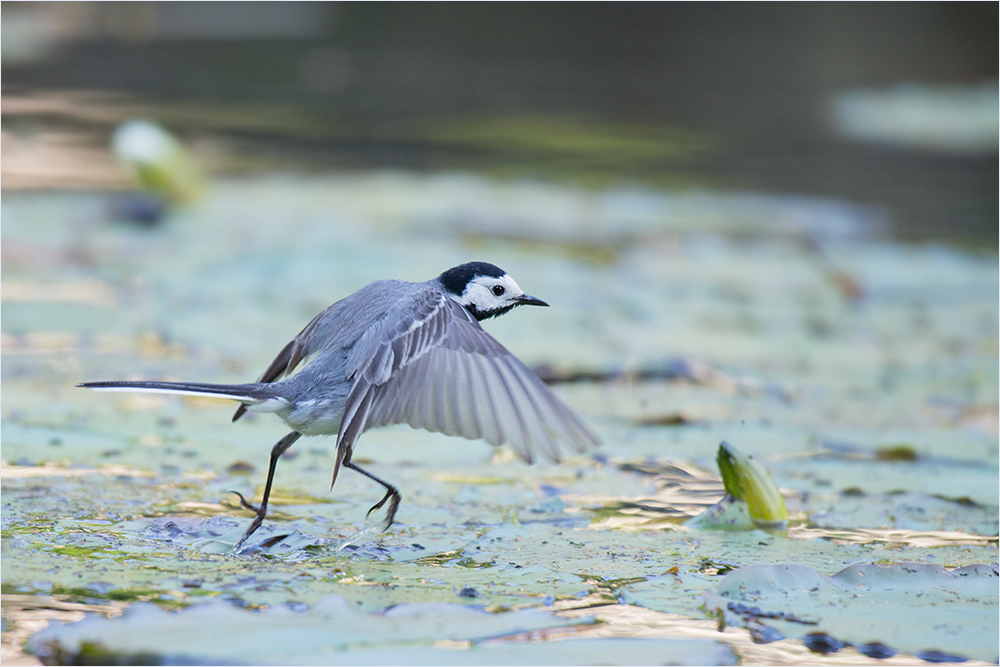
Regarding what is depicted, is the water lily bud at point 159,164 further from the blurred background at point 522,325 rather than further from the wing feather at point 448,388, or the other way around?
the wing feather at point 448,388

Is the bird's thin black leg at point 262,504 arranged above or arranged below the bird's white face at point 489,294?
below

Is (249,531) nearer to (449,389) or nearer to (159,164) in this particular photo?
(449,389)

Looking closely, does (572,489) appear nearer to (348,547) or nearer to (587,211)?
(348,547)

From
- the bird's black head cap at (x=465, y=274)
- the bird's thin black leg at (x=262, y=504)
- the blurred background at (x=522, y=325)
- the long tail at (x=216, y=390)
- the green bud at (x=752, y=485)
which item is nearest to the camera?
the blurred background at (x=522, y=325)

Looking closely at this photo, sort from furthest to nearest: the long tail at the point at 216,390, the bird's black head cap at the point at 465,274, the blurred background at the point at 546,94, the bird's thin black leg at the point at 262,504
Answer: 1. the blurred background at the point at 546,94
2. the bird's black head cap at the point at 465,274
3. the bird's thin black leg at the point at 262,504
4. the long tail at the point at 216,390

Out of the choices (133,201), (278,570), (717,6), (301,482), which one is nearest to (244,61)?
(133,201)

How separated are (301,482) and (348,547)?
3.24 ft

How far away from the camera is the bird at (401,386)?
406cm

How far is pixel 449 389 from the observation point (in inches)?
169

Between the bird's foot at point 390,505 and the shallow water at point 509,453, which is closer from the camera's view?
the shallow water at point 509,453

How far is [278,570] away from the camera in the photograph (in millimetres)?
3725

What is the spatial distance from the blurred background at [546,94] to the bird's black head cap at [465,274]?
6048mm

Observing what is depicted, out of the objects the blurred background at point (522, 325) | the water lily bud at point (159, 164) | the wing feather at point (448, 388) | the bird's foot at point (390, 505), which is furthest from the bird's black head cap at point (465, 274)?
the water lily bud at point (159, 164)

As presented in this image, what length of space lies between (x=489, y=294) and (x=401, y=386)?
112cm
